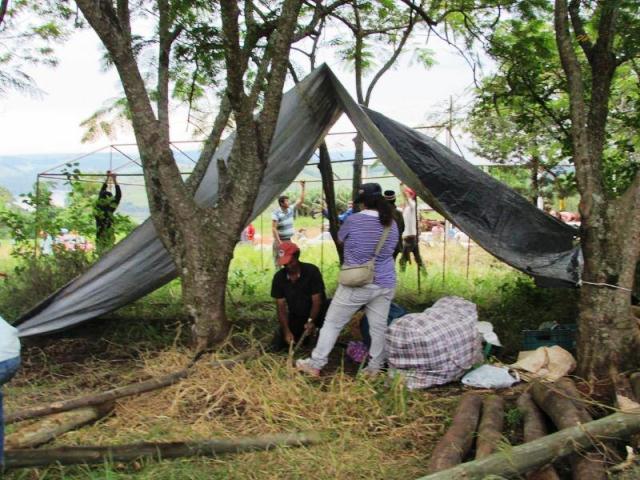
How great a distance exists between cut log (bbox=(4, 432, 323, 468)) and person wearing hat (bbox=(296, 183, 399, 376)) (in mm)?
1076

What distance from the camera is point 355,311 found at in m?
4.49

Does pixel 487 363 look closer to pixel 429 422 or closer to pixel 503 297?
pixel 429 422

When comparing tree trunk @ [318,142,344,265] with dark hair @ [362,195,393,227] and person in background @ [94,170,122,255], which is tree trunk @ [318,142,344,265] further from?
person in background @ [94,170,122,255]

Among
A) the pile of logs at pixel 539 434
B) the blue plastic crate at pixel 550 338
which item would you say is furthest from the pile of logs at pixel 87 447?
the blue plastic crate at pixel 550 338

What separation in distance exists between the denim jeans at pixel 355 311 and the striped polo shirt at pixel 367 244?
10 centimetres

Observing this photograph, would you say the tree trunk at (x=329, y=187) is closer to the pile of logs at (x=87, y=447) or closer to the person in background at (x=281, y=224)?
the person in background at (x=281, y=224)

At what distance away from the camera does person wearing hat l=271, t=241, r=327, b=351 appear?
4938 mm

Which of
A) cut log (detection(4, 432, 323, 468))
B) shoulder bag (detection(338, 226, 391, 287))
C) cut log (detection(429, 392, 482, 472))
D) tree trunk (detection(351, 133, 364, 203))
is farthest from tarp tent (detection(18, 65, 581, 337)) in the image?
cut log (detection(4, 432, 323, 468))

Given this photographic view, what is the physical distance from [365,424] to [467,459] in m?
0.69

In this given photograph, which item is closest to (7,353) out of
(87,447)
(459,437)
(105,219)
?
(87,447)

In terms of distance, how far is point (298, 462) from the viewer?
128 inches

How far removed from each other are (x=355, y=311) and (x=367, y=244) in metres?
0.50

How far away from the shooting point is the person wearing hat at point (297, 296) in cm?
494

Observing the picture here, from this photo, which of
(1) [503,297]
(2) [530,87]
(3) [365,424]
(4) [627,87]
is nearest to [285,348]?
(3) [365,424]
